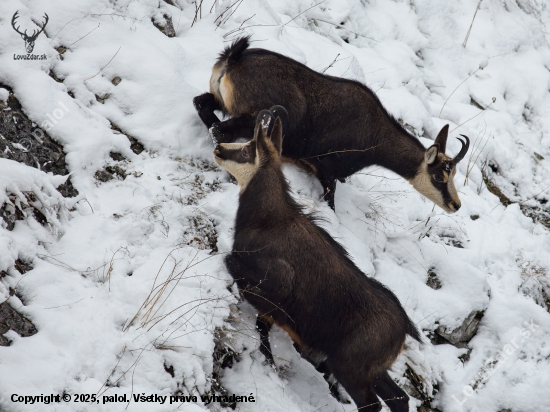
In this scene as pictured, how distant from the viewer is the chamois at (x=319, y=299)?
3.86 m

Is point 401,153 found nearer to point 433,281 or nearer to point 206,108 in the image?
point 433,281

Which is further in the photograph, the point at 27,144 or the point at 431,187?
the point at 431,187

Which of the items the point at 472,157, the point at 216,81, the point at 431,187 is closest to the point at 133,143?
the point at 216,81

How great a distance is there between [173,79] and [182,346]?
10.8 feet

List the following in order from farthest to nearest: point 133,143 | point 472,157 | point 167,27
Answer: point 472,157, point 167,27, point 133,143

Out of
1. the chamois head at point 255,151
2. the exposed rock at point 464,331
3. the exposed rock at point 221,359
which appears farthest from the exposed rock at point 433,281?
the exposed rock at point 221,359

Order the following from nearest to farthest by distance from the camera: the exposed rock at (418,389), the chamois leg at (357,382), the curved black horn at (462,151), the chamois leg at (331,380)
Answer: the chamois leg at (357,382) → the chamois leg at (331,380) → the exposed rock at (418,389) → the curved black horn at (462,151)

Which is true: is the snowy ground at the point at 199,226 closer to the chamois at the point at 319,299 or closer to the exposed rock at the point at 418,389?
the exposed rock at the point at 418,389

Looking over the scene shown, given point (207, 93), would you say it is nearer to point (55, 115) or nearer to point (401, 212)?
point (55, 115)

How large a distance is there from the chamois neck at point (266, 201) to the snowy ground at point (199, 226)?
0.42m

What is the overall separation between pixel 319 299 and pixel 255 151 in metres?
1.53

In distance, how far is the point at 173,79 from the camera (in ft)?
18.0

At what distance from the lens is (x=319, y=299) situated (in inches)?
154

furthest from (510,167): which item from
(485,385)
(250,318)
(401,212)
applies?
(250,318)
